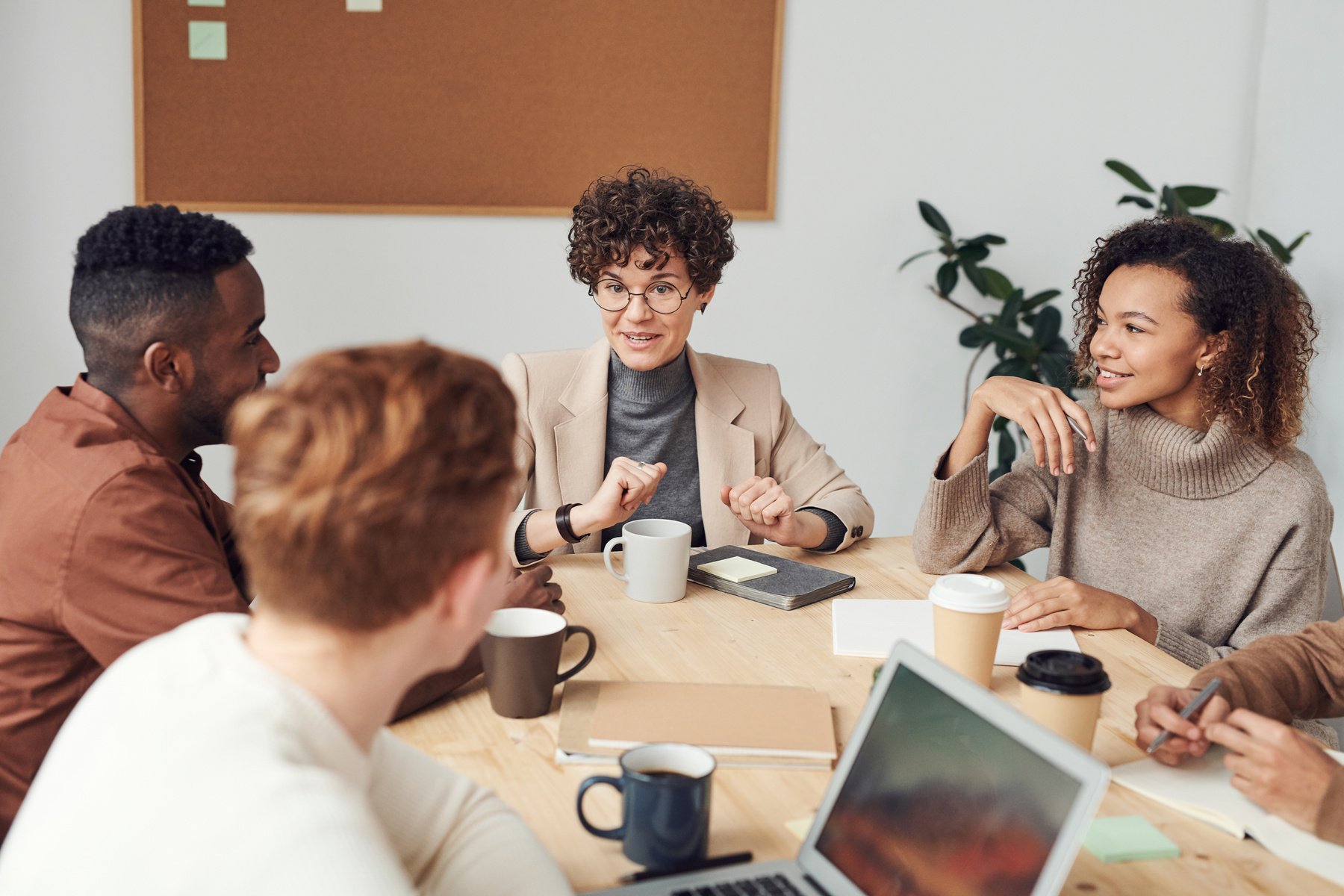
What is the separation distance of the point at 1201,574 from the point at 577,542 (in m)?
1.02

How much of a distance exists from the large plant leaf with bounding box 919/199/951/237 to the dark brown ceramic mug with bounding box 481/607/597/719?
7.34 feet

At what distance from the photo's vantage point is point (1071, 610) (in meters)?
1.51

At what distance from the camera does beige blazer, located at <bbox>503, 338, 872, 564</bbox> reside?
79.3 inches

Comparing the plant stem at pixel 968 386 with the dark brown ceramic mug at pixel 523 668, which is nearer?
the dark brown ceramic mug at pixel 523 668

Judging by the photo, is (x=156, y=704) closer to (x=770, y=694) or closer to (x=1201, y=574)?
(x=770, y=694)

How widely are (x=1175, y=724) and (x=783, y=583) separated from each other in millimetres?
629

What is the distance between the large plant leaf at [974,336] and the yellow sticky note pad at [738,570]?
160cm

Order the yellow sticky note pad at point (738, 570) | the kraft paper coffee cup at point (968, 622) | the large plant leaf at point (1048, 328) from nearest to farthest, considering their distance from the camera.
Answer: the kraft paper coffee cup at point (968, 622)
the yellow sticky note pad at point (738, 570)
the large plant leaf at point (1048, 328)

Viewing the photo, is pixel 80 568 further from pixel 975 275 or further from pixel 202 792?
pixel 975 275

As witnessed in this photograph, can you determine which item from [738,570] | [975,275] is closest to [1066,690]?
[738,570]

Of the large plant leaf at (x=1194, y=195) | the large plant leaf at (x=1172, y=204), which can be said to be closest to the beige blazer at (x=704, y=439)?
the large plant leaf at (x=1172, y=204)

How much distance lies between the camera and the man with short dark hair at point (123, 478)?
1.14 m

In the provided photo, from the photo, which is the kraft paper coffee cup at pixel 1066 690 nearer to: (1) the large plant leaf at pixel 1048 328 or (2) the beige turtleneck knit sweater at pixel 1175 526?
(2) the beige turtleneck knit sweater at pixel 1175 526

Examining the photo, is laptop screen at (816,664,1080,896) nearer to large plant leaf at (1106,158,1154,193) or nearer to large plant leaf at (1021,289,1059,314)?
large plant leaf at (1021,289,1059,314)
